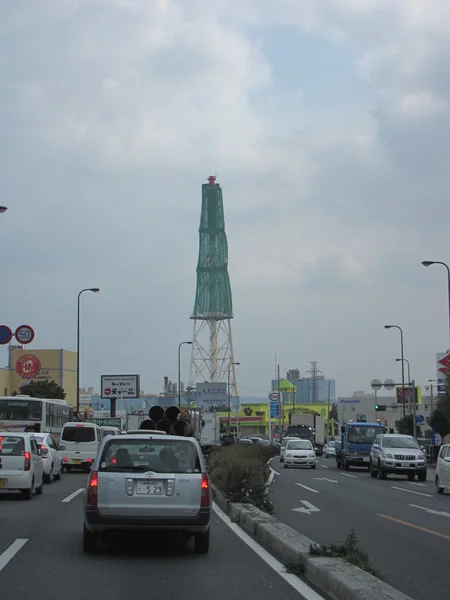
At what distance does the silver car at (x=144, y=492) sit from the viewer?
12.1 m

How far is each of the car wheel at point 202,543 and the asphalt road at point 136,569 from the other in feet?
0.44

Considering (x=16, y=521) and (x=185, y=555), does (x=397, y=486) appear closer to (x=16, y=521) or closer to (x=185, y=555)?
(x=16, y=521)

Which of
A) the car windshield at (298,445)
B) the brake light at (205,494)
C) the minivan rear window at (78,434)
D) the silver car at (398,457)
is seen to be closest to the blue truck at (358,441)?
the car windshield at (298,445)

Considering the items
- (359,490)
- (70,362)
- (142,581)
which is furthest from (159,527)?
(70,362)

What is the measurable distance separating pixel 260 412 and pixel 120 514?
470 ft

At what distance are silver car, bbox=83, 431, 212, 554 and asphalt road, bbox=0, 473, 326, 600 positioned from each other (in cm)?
45

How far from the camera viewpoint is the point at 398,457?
36.8 metres

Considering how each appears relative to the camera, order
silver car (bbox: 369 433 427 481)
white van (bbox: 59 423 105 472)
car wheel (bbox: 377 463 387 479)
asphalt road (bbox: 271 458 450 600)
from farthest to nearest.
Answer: white van (bbox: 59 423 105 472)
car wheel (bbox: 377 463 387 479)
silver car (bbox: 369 433 427 481)
asphalt road (bbox: 271 458 450 600)

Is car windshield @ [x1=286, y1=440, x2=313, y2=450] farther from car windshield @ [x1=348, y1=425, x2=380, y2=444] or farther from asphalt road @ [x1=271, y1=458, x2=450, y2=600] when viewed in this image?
asphalt road @ [x1=271, y1=458, x2=450, y2=600]

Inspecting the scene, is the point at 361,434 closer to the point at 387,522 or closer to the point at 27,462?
the point at 27,462

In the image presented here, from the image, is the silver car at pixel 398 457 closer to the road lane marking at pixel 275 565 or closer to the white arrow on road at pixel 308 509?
the white arrow on road at pixel 308 509

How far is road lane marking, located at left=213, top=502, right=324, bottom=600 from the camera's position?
9531 millimetres

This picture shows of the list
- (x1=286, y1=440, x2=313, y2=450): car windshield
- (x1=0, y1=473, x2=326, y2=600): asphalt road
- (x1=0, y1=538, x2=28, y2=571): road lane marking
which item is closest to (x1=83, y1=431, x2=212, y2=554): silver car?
(x1=0, y1=473, x2=326, y2=600): asphalt road

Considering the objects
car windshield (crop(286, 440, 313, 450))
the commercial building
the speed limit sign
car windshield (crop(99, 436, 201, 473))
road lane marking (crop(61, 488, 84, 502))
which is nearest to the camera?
car windshield (crop(99, 436, 201, 473))
